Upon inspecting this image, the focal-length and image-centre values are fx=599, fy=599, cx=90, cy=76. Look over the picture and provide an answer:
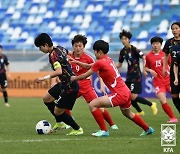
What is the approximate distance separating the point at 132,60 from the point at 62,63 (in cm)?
551

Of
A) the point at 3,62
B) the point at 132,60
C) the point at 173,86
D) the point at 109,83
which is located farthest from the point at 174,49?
the point at 3,62

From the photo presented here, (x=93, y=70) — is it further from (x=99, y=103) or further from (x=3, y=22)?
(x=3, y=22)

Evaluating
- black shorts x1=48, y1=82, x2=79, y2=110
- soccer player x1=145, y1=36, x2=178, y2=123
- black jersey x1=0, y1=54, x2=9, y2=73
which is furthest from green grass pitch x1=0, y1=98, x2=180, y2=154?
black jersey x1=0, y1=54, x2=9, y2=73

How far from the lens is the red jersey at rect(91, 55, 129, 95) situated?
11.0 m

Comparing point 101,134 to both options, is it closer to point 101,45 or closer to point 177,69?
point 101,45

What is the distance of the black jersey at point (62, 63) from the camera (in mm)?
11391

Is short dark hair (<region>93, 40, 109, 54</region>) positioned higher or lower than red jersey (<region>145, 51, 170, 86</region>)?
higher

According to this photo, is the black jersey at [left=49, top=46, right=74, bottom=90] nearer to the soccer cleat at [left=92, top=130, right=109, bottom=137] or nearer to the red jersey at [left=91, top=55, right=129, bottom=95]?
the red jersey at [left=91, top=55, right=129, bottom=95]

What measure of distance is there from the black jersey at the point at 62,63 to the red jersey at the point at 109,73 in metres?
0.82

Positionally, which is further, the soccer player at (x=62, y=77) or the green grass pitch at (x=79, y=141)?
the soccer player at (x=62, y=77)

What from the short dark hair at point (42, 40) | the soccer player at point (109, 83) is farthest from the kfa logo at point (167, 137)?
the short dark hair at point (42, 40)

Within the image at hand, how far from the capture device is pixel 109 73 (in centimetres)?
1109

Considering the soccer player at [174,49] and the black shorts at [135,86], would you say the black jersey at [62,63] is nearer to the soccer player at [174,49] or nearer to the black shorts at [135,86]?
the soccer player at [174,49]

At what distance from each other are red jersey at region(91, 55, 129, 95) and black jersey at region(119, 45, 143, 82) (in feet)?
17.3
